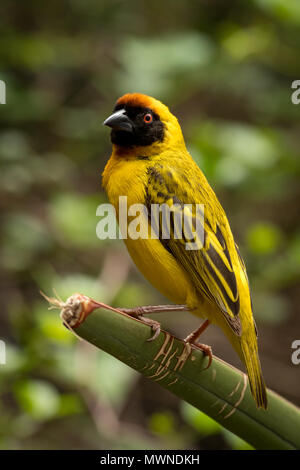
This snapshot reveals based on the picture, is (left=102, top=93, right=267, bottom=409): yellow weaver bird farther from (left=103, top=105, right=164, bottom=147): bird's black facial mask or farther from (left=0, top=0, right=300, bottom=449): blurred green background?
(left=0, top=0, right=300, bottom=449): blurred green background

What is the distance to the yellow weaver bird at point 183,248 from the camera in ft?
6.29

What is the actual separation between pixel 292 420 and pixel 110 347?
1.84 feet

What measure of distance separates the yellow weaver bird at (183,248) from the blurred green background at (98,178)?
38 centimetres

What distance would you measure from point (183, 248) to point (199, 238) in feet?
0.21

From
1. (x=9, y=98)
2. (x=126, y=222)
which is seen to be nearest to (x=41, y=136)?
(x=9, y=98)

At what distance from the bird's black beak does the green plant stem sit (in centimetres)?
88

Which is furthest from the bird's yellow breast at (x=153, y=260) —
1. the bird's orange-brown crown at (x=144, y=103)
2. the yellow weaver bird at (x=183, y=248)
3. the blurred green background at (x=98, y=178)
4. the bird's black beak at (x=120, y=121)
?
the blurred green background at (x=98, y=178)

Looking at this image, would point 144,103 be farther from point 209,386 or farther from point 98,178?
point 98,178

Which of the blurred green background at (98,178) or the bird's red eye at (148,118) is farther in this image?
the blurred green background at (98,178)

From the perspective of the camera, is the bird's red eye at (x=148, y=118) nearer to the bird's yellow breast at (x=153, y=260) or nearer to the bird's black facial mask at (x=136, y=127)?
the bird's black facial mask at (x=136, y=127)

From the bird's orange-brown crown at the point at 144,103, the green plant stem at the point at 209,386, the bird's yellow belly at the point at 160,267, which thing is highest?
the bird's orange-brown crown at the point at 144,103

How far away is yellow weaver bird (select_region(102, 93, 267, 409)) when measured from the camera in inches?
75.4
